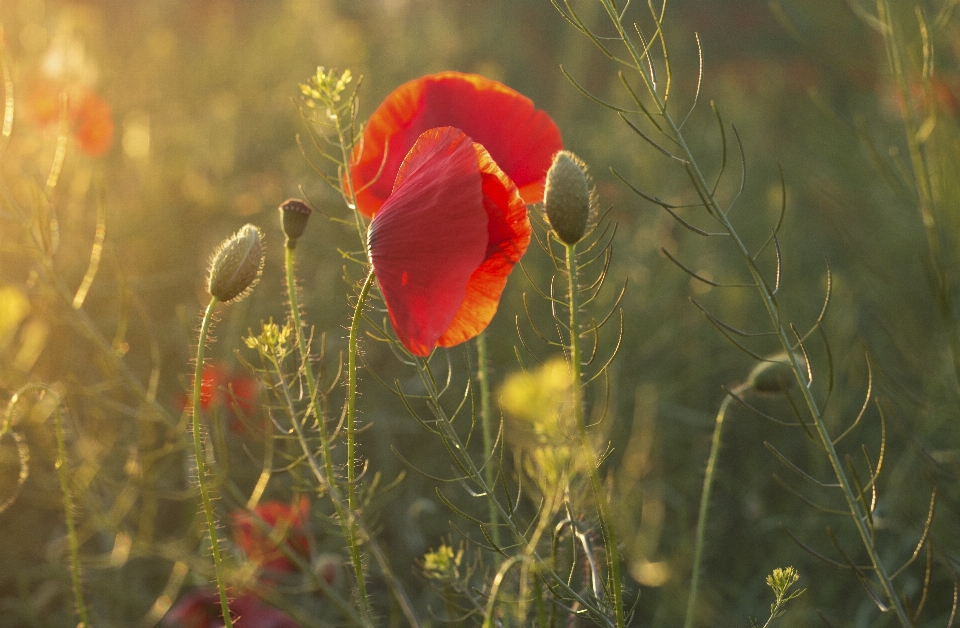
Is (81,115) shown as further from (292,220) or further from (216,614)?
(292,220)

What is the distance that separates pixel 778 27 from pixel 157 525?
13.2 ft

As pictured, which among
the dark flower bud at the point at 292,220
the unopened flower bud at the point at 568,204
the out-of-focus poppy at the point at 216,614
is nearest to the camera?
the unopened flower bud at the point at 568,204

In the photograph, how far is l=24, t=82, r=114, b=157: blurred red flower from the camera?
3.89ft

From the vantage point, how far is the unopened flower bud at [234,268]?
44 cm

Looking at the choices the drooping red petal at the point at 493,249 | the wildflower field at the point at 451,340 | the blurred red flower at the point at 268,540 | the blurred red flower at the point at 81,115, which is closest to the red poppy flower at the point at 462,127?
the wildflower field at the point at 451,340

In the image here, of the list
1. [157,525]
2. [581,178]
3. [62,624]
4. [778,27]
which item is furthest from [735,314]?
[778,27]

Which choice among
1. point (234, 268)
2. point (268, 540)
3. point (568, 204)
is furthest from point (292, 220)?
point (268, 540)

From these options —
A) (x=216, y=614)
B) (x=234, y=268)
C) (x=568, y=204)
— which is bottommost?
(x=216, y=614)

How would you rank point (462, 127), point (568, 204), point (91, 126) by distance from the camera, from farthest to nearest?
point (91, 126)
point (462, 127)
point (568, 204)

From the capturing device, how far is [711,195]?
1.37 feet

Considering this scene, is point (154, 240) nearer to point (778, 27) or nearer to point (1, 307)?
point (1, 307)

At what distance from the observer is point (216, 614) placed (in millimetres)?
800

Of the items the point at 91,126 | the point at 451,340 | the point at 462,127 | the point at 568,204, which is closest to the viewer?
the point at 568,204

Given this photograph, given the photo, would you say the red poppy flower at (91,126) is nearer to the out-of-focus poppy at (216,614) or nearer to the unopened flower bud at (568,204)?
the out-of-focus poppy at (216,614)
